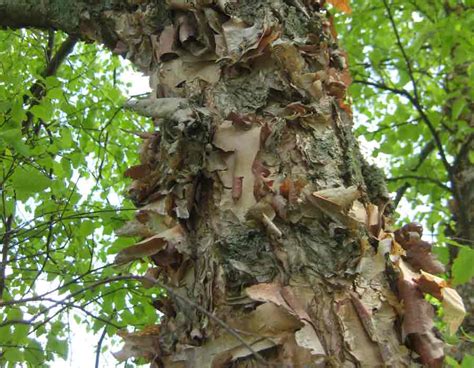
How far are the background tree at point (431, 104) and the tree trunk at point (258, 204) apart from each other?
6.24ft

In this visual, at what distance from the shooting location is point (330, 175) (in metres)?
1.14

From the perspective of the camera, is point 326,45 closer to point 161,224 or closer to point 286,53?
point 286,53

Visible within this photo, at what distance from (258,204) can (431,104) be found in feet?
11.7

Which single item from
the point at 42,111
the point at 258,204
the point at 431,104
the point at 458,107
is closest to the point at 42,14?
the point at 42,111

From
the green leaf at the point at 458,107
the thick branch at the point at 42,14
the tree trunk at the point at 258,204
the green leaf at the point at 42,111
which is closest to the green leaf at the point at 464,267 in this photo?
the tree trunk at the point at 258,204

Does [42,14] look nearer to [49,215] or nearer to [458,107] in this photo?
[49,215]

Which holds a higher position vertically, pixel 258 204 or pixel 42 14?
pixel 42 14

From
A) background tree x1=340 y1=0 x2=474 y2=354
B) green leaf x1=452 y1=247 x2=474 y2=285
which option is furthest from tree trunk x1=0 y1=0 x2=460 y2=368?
background tree x1=340 y1=0 x2=474 y2=354

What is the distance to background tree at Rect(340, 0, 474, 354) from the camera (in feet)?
10.9

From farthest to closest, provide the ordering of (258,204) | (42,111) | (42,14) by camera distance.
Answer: (42,111)
(42,14)
(258,204)

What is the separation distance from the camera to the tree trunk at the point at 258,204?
37.5 inches

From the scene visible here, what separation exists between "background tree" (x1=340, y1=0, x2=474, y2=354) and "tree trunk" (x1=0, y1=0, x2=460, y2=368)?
6.24ft

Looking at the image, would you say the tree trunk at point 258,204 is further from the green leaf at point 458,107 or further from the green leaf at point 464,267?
the green leaf at point 458,107

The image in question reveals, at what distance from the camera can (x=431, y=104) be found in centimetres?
424
